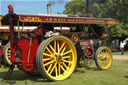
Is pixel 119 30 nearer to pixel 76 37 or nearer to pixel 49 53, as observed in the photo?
pixel 76 37

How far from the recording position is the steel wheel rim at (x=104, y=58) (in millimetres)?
7676

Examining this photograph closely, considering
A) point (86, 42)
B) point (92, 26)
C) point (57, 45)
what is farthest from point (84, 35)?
point (57, 45)

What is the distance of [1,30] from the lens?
39.1ft

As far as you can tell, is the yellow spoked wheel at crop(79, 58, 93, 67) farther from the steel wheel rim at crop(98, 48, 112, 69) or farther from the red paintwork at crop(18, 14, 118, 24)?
the red paintwork at crop(18, 14, 118, 24)

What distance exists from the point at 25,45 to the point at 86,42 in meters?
2.50

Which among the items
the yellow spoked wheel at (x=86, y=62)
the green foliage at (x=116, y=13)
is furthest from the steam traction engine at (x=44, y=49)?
the green foliage at (x=116, y=13)

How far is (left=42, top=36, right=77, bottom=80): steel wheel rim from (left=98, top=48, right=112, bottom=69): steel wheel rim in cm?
186

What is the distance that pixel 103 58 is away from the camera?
7.71 meters

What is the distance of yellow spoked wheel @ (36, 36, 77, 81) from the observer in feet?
17.7

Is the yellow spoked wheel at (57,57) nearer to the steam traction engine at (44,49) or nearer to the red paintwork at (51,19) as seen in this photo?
the steam traction engine at (44,49)

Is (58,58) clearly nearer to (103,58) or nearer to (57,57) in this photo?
(57,57)

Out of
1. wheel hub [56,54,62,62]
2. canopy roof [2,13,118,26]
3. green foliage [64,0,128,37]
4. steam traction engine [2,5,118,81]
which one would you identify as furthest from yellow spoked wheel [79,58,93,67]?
green foliage [64,0,128,37]

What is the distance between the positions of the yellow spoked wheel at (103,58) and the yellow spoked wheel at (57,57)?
1637mm

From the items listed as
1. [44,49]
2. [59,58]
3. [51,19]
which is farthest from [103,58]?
[44,49]
